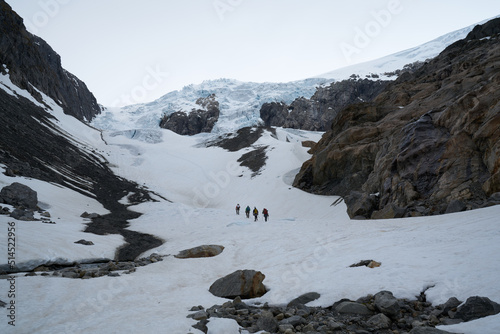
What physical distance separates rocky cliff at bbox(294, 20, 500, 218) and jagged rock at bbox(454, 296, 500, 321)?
1238 cm

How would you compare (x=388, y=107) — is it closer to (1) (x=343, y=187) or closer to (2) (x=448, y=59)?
(1) (x=343, y=187)

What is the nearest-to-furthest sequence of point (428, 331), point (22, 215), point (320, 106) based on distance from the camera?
point (428, 331) < point (22, 215) < point (320, 106)

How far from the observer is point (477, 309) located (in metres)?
5.53

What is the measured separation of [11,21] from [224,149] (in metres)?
70.1

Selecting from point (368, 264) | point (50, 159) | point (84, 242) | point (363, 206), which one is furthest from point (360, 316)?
point (50, 159)

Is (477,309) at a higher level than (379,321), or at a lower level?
higher

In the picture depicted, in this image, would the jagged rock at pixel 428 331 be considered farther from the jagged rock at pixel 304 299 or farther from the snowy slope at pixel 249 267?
the jagged rock at pixel 304 299

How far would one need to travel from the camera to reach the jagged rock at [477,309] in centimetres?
545

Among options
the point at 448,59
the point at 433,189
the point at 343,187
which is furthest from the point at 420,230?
the point at 448,59

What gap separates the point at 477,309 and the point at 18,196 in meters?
25.1

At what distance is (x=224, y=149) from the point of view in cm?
8762

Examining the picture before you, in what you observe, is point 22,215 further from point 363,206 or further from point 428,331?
point 363,206

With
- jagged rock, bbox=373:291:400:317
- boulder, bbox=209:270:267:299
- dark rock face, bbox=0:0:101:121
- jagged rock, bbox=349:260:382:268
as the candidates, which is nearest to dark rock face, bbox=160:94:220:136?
dark rock face, bbox=0:0:101:121

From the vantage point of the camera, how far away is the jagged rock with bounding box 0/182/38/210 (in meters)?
19.1
